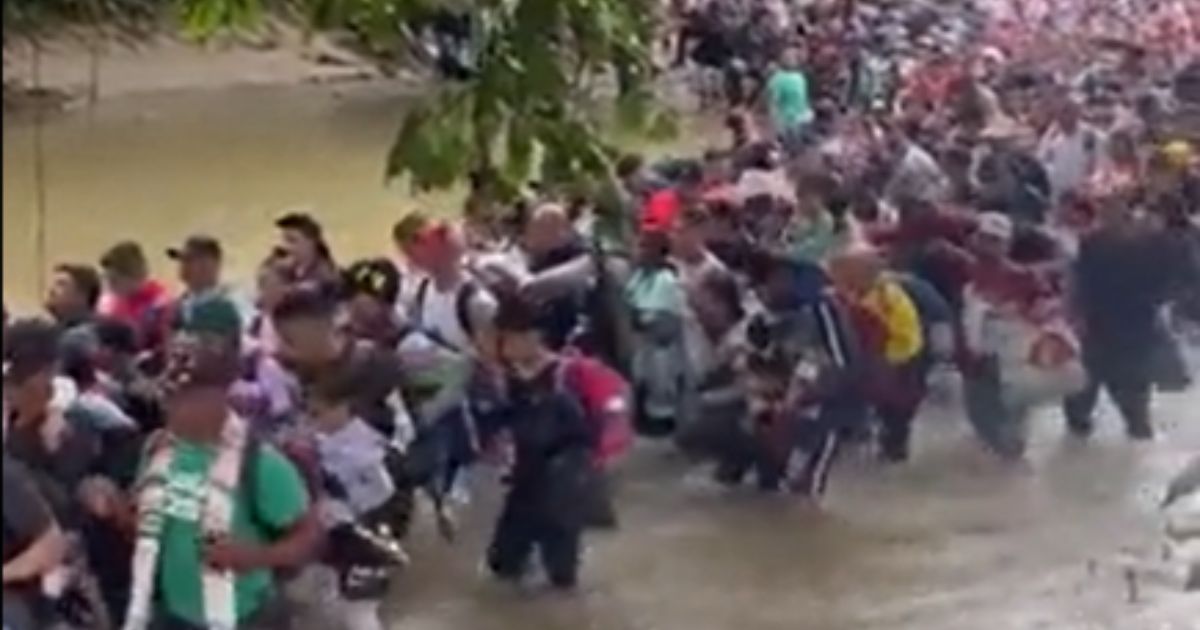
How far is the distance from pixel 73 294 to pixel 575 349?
7.56 feet

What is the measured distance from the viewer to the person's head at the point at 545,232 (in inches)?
484

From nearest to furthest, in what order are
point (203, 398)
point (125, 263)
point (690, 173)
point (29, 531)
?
point (29, 531) < point (203, 398) < point (125, 263) < point (690, 173)

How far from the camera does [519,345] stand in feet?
35.4

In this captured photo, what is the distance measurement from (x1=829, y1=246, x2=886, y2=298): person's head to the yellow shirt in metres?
0.05

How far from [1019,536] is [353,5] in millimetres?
6087

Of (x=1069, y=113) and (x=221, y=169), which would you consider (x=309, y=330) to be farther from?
(x=221, y=169)

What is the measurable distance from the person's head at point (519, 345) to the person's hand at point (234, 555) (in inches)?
133

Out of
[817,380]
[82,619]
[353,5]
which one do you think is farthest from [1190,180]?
[353,5]

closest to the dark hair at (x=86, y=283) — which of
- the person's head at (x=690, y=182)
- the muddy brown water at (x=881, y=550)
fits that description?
the muddy brown water at (x=881, y=550)

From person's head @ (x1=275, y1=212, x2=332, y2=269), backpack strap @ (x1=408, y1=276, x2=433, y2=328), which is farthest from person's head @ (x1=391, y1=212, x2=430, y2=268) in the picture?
person's head @ (x1=275, y1=212, x2=332, y2=269)

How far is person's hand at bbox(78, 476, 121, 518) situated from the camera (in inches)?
344

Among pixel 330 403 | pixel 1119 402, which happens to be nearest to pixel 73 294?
pixel 330 403

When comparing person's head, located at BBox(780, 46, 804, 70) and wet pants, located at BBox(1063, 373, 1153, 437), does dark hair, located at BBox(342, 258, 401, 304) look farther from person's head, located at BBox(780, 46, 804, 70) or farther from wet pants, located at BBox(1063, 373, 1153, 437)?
person's head, located at BBox(780, 46, 804, 70)

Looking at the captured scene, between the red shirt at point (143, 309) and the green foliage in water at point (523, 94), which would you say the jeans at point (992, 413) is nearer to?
the red shirt at point (143, 309)
